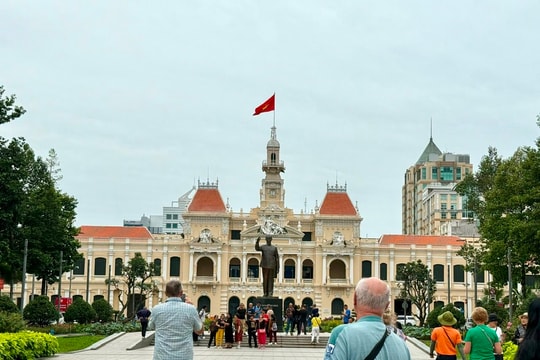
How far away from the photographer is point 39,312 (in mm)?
38469

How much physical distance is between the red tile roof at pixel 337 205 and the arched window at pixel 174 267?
15.4 meters

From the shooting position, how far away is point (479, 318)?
11445mm

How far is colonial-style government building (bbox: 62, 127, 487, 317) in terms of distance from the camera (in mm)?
83875

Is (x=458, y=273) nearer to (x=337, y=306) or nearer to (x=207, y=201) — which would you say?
(x=337, y=306)

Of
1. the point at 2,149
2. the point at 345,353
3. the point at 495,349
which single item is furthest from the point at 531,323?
the point at 2,149

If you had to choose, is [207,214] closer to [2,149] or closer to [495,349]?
[2,149]

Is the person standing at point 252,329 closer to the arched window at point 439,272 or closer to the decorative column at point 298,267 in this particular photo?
the decorative column at point 298,267

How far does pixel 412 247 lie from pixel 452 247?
406 centimetres

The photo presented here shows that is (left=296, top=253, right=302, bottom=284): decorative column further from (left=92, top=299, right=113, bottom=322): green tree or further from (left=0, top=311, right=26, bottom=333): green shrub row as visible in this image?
(left=0, top=311, right=26, bottom=333): green shrub row

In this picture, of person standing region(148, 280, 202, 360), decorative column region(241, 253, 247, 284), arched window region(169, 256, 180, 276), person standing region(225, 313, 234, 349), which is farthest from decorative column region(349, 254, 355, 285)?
person standing region(148, 280, 202, 360)

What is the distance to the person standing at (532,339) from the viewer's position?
189 inches

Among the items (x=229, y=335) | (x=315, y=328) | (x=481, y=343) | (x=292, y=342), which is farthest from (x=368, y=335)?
(x=292, y=342)

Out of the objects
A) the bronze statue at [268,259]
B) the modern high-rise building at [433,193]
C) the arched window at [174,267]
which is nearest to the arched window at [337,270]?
the arched window at [174,267]

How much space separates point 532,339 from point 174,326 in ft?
17.0
